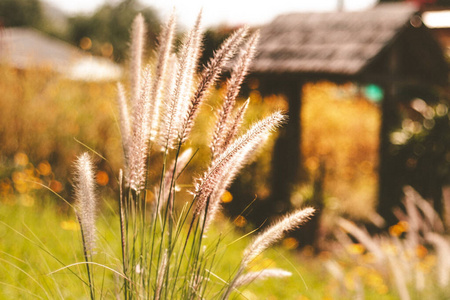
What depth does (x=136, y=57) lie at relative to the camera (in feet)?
4.73

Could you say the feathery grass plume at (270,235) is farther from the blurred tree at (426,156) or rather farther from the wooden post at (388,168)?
the blurred tree at (426,156)

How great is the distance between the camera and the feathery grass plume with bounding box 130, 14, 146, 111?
1404 mm

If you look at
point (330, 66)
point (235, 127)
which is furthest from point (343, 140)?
point (235, 127)

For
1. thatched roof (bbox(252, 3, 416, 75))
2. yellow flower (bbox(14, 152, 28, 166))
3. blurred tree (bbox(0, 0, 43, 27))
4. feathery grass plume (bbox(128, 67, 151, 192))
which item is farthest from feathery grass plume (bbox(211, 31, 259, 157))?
blurred tree (bbox(0, 0, 43, 27))

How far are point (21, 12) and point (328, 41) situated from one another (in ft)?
110

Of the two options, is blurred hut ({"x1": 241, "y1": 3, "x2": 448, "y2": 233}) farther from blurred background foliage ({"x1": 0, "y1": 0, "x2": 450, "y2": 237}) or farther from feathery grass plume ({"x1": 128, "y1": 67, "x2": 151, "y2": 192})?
feathery grass plume ({"x1": 128, "y1": 67, "x2": 151, "y2": 192})

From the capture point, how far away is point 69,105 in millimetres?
5516

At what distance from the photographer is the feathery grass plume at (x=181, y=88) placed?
117cm

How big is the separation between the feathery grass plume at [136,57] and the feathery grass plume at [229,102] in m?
0.30

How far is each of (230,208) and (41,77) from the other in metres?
2.97

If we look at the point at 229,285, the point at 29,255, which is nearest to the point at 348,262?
the point at 29,255

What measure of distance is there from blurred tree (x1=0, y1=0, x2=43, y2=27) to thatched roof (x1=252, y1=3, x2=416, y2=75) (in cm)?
3140

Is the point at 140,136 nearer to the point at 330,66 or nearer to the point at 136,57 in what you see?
the point at 136,57

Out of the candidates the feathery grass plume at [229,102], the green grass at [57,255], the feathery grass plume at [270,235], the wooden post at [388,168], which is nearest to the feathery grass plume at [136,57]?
the feathery grass plume at [229,102]
